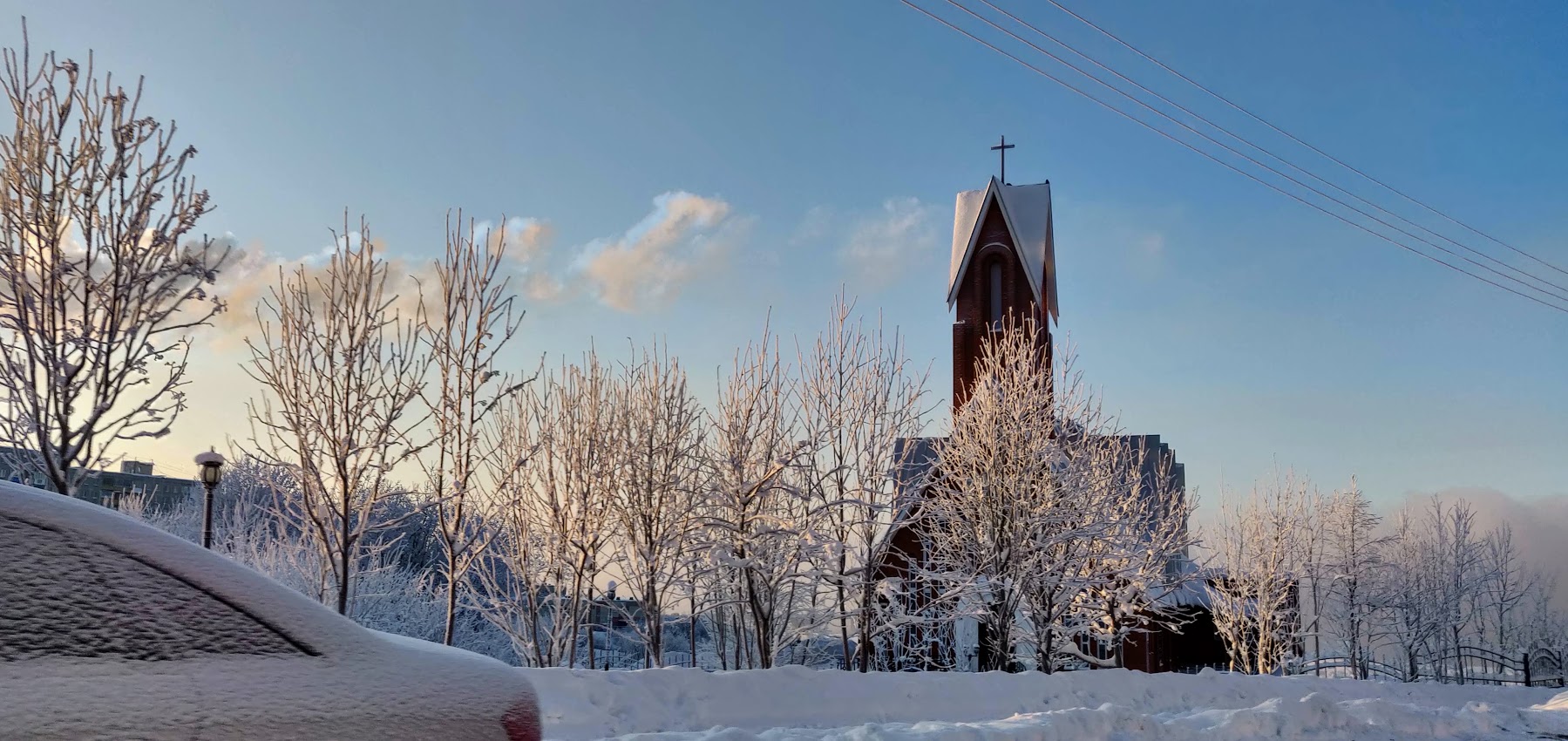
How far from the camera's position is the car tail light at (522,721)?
9.82ft

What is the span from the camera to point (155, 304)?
32.1ft

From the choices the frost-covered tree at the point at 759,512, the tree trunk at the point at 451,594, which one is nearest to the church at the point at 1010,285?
the frost-covered tree at the point at 759,512

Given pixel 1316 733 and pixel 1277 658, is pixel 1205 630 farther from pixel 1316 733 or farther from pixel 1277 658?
pixel 1316 733

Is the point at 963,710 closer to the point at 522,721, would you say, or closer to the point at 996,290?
the point at 522,721

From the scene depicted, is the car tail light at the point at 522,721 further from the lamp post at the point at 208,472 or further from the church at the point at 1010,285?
the church at the point at 1010,285

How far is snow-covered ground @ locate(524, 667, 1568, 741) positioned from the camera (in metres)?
8.49

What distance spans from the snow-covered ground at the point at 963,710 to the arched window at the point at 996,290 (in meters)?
24.2

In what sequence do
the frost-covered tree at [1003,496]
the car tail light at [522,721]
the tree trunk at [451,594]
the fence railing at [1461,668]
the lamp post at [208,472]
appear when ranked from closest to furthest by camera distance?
the car tail light at [522,721]
the tree trunk at [451,594]
the lamp post at [208,472]
the frost-covered tree at [1003,496]
the fence railing at [1461,668]

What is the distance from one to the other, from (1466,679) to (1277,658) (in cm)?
976

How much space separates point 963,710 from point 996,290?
2791 centimetres

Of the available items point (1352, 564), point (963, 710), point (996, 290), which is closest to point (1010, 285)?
point (996, 290)

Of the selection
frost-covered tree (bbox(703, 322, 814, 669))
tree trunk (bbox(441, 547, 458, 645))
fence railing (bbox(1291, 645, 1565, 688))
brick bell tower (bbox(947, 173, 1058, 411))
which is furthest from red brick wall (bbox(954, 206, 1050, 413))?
tree trunk (bbox(441, 547, 458, 645))

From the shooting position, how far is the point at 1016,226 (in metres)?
38.3

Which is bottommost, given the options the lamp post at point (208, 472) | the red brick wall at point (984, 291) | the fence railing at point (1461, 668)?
the fence railing at point (1461, 668)
